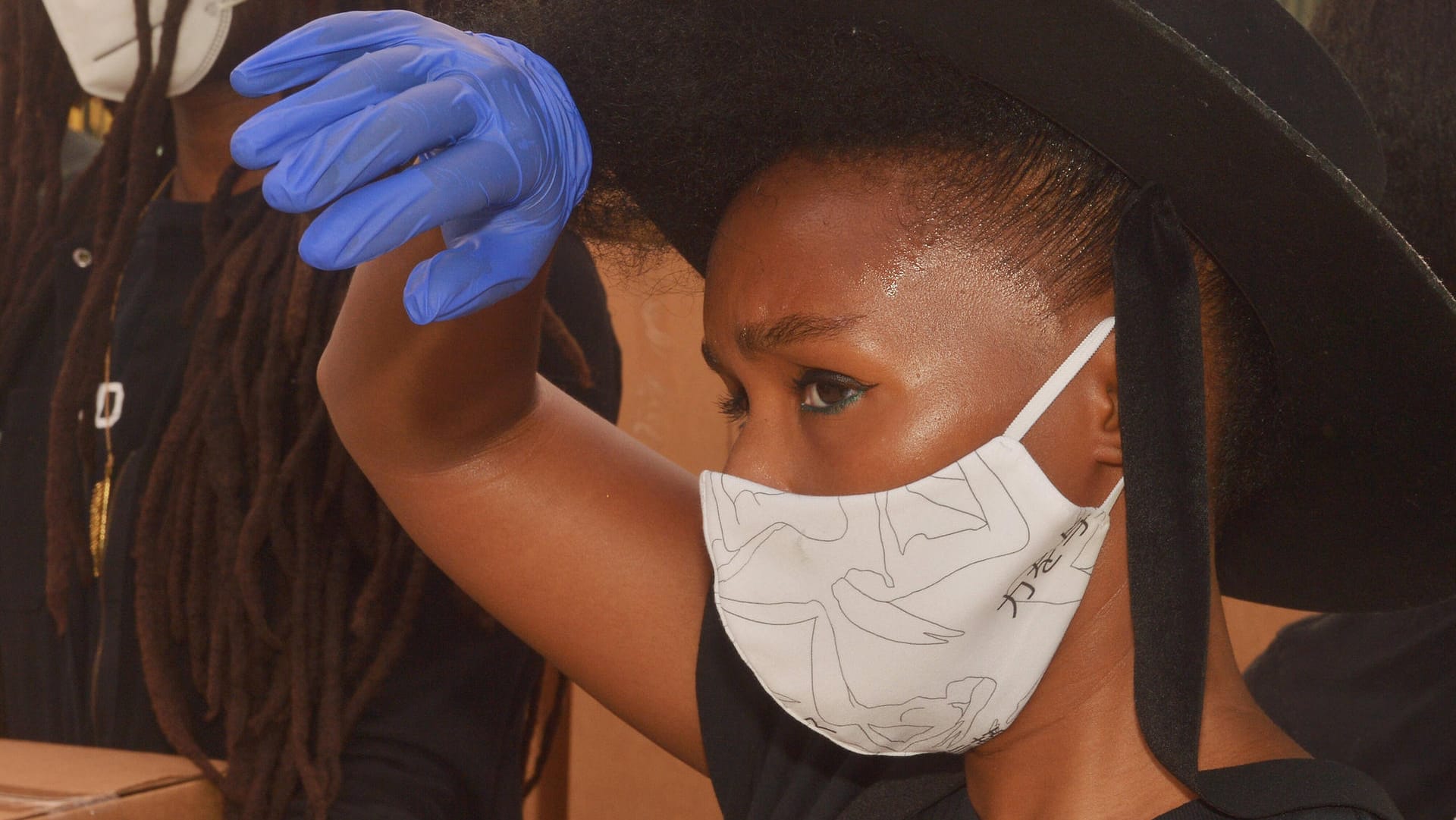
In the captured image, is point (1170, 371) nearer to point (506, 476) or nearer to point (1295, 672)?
point (506, 476)

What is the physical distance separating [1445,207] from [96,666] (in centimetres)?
154

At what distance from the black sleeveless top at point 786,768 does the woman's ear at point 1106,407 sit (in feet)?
1.22

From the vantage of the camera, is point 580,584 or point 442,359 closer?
point 442,359

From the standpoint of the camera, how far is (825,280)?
102cm

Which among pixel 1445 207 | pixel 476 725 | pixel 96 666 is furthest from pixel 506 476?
pixel 1445 207

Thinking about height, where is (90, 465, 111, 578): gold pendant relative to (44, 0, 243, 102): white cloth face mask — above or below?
below

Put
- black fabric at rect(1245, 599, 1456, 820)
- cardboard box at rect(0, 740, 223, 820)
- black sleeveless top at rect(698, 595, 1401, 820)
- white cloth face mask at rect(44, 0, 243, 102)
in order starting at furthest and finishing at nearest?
white cloth face mask at rect(44, 0, 243, 102), black fabric at rect(1245, 599, 1456, 820), black sleeveless top at rect(698, 595, 1401, 820), cardboard box at rect(0, 740, 223, 820)

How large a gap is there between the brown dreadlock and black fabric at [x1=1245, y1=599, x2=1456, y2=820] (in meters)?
0.93

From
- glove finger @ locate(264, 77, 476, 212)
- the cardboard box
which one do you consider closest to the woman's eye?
glove finger @ locate(264, 77, 476, 212)

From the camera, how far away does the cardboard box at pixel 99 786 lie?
1.10 m

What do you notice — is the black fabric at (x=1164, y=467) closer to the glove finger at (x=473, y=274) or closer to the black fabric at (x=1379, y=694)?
the glove finger at (x=473, y=274)

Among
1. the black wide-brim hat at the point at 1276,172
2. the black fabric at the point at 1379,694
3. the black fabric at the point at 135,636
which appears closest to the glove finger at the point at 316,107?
the black wide-brim hat at the point at 1276,172

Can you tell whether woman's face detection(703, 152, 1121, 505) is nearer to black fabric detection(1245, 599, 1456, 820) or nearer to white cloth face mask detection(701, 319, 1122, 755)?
white cloth face mask detection(701, 319, 1122, 755)

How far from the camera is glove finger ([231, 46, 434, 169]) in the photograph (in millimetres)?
800
